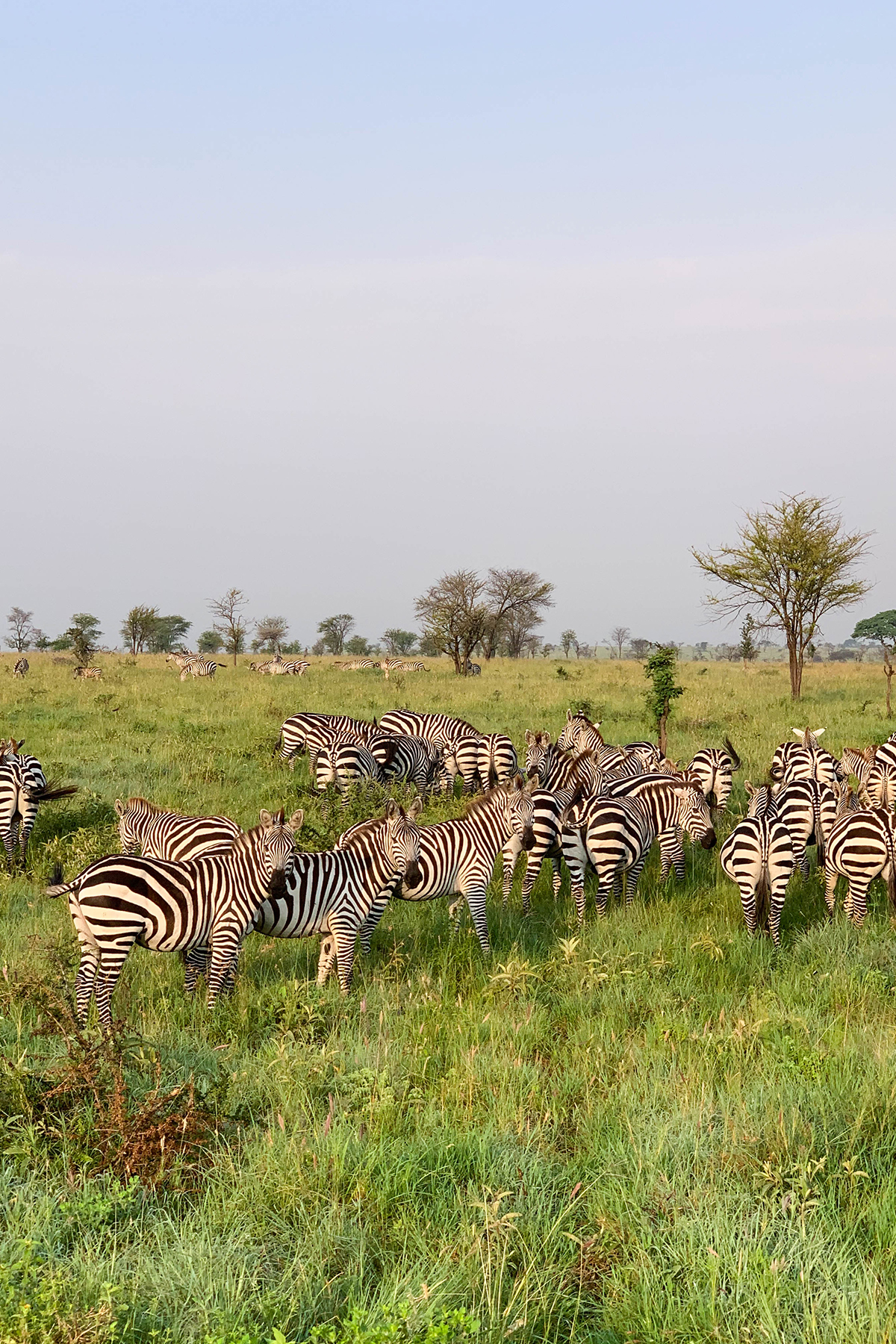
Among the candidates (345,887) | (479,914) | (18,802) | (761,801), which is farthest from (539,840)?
(18,802)

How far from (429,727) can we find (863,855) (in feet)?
38.4

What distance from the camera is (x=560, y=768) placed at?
15.2 m

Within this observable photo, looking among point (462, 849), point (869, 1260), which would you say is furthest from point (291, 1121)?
point (462, 849)

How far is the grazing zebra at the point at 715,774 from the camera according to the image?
14484mm

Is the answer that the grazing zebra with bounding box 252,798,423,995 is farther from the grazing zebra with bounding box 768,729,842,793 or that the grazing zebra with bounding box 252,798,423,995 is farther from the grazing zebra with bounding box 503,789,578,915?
the grazing zebra with bounding box 768,729,842,793

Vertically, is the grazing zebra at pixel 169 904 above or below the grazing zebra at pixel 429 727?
below

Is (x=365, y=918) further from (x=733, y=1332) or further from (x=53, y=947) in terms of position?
(x=733, y=1332)

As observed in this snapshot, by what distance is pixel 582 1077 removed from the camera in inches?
238

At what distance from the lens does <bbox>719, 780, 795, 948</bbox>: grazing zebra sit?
9422mm

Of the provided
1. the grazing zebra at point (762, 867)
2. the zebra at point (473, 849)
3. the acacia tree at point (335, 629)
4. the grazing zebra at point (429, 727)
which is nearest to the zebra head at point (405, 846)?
the zebra at point (473, 849)

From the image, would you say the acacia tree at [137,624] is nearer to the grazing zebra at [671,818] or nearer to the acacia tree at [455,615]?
the acacia tree at [455,615]

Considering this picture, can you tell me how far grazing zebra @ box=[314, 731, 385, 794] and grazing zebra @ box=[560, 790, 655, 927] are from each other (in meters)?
5.90

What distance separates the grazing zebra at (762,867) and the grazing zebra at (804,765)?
13.4 feet

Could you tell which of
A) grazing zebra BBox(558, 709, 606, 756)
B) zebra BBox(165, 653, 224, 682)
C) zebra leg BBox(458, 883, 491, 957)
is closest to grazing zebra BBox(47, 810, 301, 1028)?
zebra leg BBox(458, 883, 491, 957)
